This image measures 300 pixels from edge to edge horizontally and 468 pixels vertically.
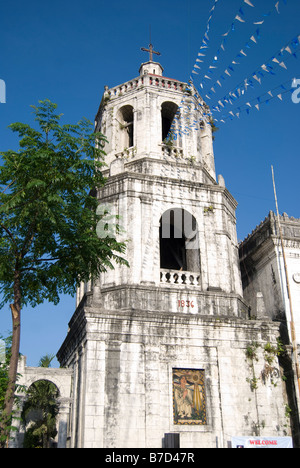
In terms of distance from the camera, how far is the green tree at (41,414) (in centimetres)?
2888

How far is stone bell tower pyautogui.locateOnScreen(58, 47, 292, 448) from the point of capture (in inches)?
660

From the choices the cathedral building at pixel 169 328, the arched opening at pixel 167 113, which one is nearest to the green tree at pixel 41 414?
the cathedral building at pixel 169 328

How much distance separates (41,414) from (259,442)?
65.4 ft

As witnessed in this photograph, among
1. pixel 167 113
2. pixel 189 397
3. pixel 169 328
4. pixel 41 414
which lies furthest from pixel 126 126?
pixel 41 414

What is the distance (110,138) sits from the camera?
78.2 feet

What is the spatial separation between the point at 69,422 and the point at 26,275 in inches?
274

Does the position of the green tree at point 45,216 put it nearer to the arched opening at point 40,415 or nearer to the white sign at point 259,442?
the white sign at point 259,442

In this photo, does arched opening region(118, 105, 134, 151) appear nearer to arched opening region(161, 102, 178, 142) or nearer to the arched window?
arched opening region(161, 102, 178, 142)

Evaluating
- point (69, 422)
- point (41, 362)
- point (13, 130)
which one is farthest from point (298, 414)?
point (41, 362)

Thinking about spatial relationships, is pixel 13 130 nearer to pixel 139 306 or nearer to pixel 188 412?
pixel 139 306

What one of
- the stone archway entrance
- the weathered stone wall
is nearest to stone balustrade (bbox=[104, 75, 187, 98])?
the weathered stone wall

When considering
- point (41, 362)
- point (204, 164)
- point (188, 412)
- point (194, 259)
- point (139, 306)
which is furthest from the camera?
point (41, 362)

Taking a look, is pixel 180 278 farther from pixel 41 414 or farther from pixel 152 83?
pixel 41 414

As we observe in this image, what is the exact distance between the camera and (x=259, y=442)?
15.3m
